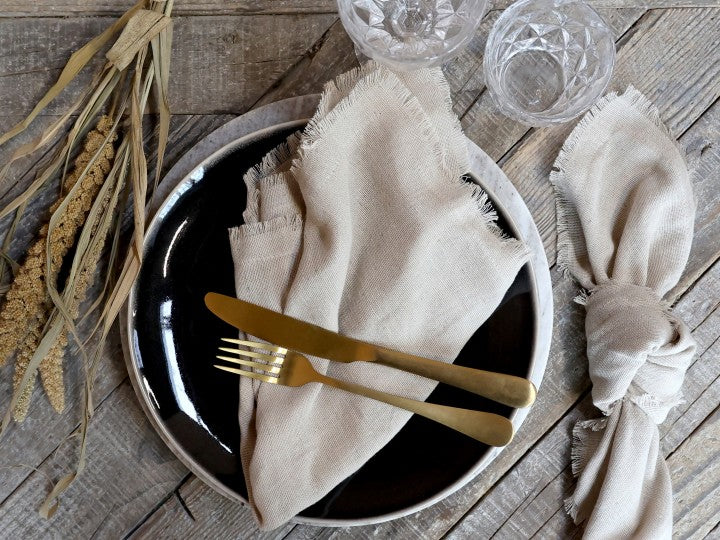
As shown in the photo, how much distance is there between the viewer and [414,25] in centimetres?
62

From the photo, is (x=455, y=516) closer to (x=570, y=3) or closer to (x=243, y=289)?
(x=243, y=289)

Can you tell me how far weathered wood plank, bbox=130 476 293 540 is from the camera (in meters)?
0.65

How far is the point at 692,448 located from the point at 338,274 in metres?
0.41

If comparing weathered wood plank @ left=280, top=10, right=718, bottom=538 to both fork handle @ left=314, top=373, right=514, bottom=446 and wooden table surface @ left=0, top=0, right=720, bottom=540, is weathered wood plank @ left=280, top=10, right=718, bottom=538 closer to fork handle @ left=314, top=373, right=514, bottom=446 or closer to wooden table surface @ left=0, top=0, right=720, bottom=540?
wooden table surface @ left=0, top=0, right=720, bottom=540

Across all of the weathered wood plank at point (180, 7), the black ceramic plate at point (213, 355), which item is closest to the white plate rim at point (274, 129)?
the black ceramic plate at point (213, 355)

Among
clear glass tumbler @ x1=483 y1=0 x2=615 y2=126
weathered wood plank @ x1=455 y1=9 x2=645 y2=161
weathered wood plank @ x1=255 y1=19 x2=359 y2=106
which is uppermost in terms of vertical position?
clear glass tumbler @ x1=483 y1=0 x2=615 y2=126

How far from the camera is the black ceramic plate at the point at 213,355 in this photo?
57cm

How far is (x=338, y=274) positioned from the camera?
0.56 meters

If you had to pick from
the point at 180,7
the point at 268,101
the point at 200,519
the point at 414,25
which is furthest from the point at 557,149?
the point at 200,519

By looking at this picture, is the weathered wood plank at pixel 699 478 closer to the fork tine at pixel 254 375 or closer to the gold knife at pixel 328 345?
the gold knife at pixel 328 345

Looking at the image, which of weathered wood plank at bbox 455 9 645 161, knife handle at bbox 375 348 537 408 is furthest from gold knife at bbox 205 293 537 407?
weathered wood plank at bbox 455 9 645 161

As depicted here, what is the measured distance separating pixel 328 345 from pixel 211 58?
0.97 ft

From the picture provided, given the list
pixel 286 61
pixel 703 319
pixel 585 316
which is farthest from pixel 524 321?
pixel 286 61

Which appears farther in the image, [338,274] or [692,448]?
[692,448]
